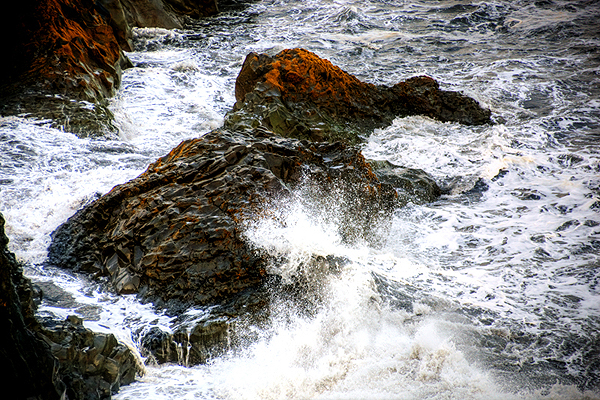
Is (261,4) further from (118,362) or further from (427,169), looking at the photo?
(118,362)

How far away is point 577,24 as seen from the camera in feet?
37.6

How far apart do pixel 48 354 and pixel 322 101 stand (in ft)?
18.0

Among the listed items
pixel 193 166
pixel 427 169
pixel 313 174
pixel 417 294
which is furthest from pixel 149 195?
pixel 427 169

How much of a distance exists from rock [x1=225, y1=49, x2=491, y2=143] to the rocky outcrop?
12.1 feet

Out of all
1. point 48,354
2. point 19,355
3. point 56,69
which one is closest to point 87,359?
point 48,354

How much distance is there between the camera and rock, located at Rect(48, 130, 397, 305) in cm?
341

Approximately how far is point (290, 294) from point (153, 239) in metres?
1.25

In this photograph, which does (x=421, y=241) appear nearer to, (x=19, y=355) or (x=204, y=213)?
(x=204, y=213)

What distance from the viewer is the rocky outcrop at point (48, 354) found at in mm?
1950

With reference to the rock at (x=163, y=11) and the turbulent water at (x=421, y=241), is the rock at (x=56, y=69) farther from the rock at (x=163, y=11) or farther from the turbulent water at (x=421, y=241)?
the rock at (x=163, y=11)

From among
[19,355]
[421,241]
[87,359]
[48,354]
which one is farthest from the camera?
[421,241]

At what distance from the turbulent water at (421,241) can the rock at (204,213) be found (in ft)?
0.57

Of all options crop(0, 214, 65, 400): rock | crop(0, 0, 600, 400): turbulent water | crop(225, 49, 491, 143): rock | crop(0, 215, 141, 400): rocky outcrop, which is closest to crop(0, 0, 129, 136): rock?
crop(0, 0, 600, 400): turbulent water

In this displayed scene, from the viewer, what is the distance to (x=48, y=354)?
2.18 meters
